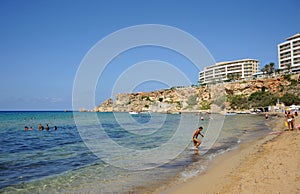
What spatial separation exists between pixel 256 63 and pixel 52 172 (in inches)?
4937

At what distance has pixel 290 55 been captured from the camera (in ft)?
286

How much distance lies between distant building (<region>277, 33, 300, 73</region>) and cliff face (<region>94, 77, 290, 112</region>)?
1198 cm

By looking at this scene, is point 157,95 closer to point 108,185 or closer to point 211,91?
point 211,91

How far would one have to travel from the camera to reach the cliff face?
77000 mm

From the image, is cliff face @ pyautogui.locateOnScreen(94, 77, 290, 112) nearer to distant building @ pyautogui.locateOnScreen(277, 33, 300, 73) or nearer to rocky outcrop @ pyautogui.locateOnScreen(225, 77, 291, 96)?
rocky outcrop @ pyautogui.locateOnScreen(225, 77, 291, 96)

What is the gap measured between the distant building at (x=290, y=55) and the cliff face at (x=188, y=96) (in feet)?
39.3

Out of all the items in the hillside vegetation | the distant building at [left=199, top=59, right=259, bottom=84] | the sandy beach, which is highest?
the distant building at [left=199, top=59, right=259, bottom=84]

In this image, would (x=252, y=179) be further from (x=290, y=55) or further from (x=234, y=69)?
(x=234, y=69)

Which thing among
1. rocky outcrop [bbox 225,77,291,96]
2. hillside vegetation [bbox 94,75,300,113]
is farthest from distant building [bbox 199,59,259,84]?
rocky outcrop [bbox 225,77,291,96]

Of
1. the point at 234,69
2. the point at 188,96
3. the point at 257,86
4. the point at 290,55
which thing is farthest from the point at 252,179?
the point at 234,69

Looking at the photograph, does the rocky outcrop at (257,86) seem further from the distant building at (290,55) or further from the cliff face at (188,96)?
the distant building at (290,55)

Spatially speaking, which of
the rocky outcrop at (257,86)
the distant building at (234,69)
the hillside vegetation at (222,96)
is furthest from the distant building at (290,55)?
the distant building at (234,69)

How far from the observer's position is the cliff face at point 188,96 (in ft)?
253

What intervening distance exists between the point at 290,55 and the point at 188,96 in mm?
41602
